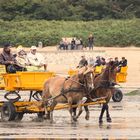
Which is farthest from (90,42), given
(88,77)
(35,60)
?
(88,77)

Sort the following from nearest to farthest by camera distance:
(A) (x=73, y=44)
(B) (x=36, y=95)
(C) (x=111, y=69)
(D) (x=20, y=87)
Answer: (C) (x=111, y=69) → (D) (x=20, y=87) → (B) (x=36, y=95) → (A) (x=73, y=44)

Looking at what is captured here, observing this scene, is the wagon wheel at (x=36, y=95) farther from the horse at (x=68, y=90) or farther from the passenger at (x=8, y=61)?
the horse at (x=68, y=90)

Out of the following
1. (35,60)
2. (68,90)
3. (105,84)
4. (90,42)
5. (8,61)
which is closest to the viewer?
(68,90)

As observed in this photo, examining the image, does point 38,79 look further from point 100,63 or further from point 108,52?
point 108,52

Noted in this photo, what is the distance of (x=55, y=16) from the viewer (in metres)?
97.5

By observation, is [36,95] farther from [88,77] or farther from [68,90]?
[88,77]

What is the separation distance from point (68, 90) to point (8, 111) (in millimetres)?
1801

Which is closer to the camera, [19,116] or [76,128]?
[76,128]

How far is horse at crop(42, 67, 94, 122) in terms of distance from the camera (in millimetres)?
21578

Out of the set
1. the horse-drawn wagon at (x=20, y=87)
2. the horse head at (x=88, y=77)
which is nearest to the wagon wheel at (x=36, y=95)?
the horse-drawn wagon at (x=20, y=87)

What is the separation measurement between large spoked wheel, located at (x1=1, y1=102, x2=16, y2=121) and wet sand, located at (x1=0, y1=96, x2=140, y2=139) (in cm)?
34

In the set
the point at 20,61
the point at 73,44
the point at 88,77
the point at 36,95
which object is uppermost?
the point at 20,61

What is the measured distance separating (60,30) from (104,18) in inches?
354

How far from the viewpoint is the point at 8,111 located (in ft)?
73.3
